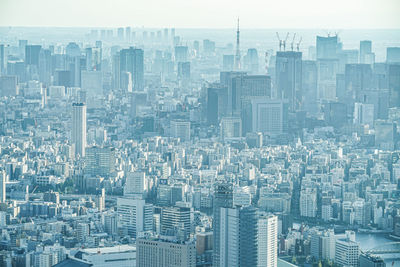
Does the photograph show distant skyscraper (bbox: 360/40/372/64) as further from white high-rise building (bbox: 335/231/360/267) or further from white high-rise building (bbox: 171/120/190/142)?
white high-rise building (bbox: 335/231/360/267)

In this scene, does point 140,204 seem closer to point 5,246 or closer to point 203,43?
point 5,246

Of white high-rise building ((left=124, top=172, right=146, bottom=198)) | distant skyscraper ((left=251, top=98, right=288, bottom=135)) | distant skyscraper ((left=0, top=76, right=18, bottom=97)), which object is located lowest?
white high-rise building ((left=124, top=172, right=146, bottom=198))

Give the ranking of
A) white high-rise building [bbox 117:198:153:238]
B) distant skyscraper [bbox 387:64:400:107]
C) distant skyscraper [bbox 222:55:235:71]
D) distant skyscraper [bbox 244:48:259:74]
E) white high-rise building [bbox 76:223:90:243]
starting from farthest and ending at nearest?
distant skyscraper [bbox 222:55:235:71]
distant skyscraper [bbox 244:48:259:74]
distant skyscraper [bbox 387:64:400:107]
white high-rise building [bbox 117:198:153:238]
white high-rise building [bbox 76:223:90:243]

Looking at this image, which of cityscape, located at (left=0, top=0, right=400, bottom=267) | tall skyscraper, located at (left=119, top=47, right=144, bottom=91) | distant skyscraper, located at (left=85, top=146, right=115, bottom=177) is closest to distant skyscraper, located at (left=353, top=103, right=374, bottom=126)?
cityscape, located at (left=0, top=0, right=400, bottom=267)

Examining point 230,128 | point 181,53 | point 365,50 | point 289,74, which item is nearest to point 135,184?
point 230,128

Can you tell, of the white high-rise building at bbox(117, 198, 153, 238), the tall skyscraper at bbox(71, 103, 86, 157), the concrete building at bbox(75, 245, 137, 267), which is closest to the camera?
the concrete building at bbox(75, 245, 137, 267)

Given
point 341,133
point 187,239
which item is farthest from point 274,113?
point 187,239

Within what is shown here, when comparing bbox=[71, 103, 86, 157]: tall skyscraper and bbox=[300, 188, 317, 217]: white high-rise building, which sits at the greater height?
bbox=[71, 103, 86, 157]: tall skyscraper

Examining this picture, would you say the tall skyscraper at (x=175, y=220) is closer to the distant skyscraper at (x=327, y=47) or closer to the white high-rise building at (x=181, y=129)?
the white high-rise building at (x=181, y=129)
